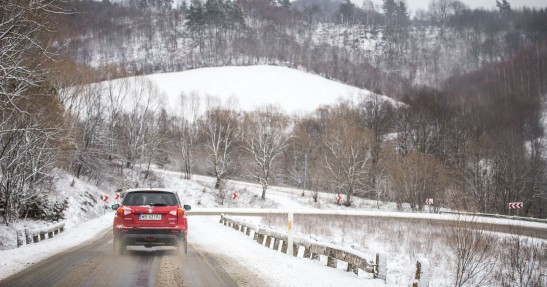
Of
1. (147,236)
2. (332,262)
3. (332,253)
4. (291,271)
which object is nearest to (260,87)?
(147,236)

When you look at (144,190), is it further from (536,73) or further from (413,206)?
(536,73)

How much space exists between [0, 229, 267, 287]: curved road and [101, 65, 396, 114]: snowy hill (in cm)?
6774

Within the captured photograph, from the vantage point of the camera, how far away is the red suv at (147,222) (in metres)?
11.2

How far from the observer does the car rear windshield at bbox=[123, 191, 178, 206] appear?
1162 centimetres

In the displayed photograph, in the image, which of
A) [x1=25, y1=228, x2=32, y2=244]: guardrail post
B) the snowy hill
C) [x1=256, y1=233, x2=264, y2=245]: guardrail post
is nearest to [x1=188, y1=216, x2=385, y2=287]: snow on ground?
[x1=256, y1=233, x2=264, y2=245]: guardrail post

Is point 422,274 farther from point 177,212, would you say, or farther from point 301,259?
point 177,212

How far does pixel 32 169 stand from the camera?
881 inches

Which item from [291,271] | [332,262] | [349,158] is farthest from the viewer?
[349,158]

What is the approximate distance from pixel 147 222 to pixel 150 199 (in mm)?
696

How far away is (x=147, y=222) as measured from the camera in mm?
11328

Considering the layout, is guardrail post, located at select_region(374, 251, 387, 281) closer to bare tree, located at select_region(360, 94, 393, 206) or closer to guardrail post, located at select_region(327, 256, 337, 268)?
guardrail post, located at select_region(327, 256, 337, 268)

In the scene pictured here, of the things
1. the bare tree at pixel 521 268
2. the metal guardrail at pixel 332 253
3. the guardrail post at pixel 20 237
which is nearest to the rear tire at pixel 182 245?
the metal guardrail at pixel 332 253

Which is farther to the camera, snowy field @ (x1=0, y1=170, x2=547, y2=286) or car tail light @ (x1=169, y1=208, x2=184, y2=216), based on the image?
car tail light @ (x1=169, y1=208, x2=184, y2=216)

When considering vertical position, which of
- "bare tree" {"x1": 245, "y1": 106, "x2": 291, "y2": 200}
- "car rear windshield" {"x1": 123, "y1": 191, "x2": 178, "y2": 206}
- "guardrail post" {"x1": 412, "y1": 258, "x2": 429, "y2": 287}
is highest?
"bare tree" {"x1": 245, "y1": 106, "x2": 291, "y2": 200}
